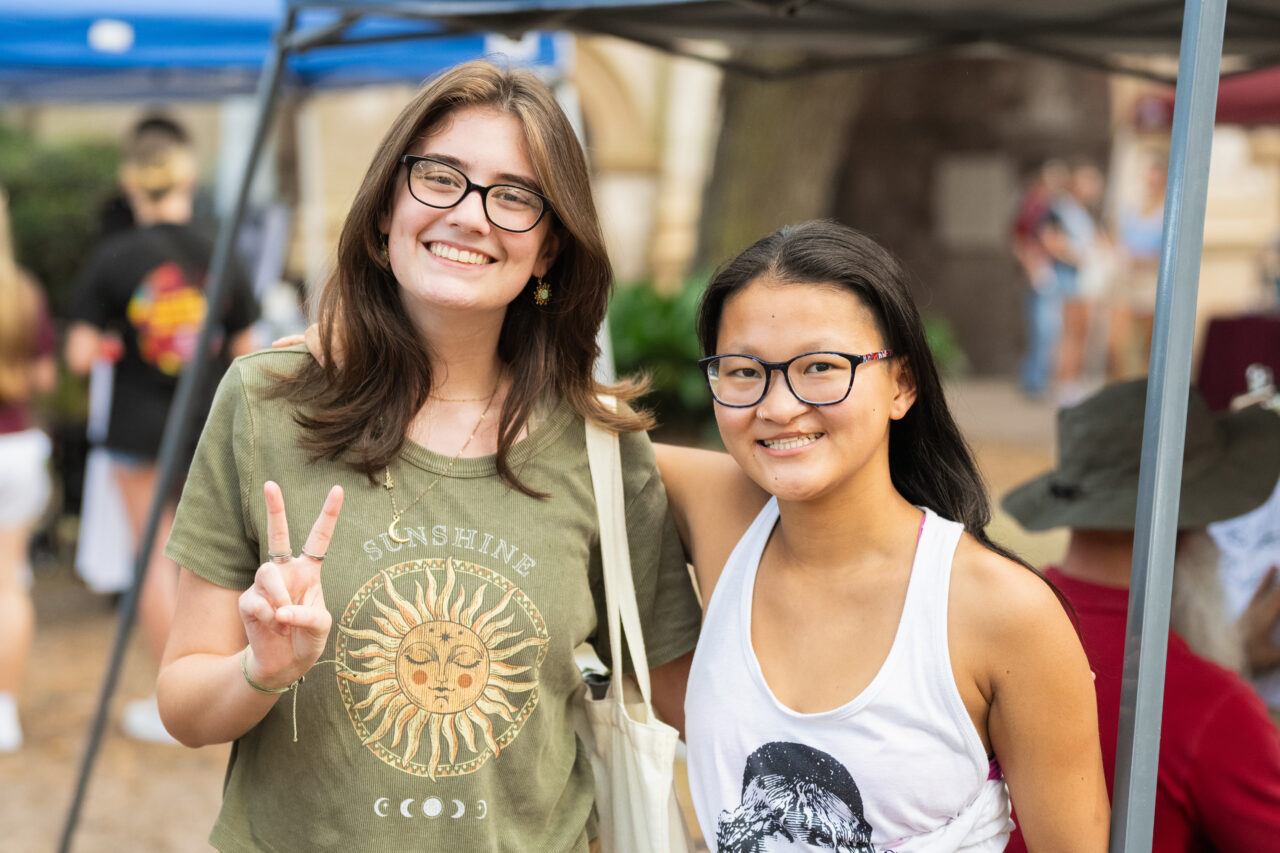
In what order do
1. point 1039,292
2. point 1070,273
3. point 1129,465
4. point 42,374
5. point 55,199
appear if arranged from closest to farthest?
1. point 1129,465
2. point 42,374
3. point 55,199
4. point 1070,273
5. point 1039,292

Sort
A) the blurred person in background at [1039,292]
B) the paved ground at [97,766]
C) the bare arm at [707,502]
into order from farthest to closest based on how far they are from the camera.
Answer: the blurred person in background at [1039,292], the paved ground at [97,766], the bare arm at [707,502]

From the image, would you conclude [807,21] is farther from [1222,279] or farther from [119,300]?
[1222,279]

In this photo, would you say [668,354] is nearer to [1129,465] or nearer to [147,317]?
[147,317]

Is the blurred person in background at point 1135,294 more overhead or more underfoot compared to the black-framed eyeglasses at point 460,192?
more underfoot

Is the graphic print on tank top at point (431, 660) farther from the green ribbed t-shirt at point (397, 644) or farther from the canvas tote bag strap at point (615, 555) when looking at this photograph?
the canvas tote bag strap at point (615, 555)

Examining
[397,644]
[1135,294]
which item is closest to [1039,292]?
[1135,294]

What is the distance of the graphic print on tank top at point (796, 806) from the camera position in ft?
5.71

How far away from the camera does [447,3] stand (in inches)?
105

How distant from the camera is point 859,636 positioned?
1776 millimetres

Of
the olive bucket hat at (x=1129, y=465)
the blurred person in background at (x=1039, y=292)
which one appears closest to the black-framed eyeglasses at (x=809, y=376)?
the olive bucket hat at (x=1129, y=465)

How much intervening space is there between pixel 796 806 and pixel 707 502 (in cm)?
51

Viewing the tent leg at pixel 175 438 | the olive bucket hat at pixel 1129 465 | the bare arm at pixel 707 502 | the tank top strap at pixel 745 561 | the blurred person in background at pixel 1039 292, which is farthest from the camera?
the blurred person in background at pixel 1039 292

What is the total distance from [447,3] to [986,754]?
1.78 metres

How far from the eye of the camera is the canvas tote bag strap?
193cm
